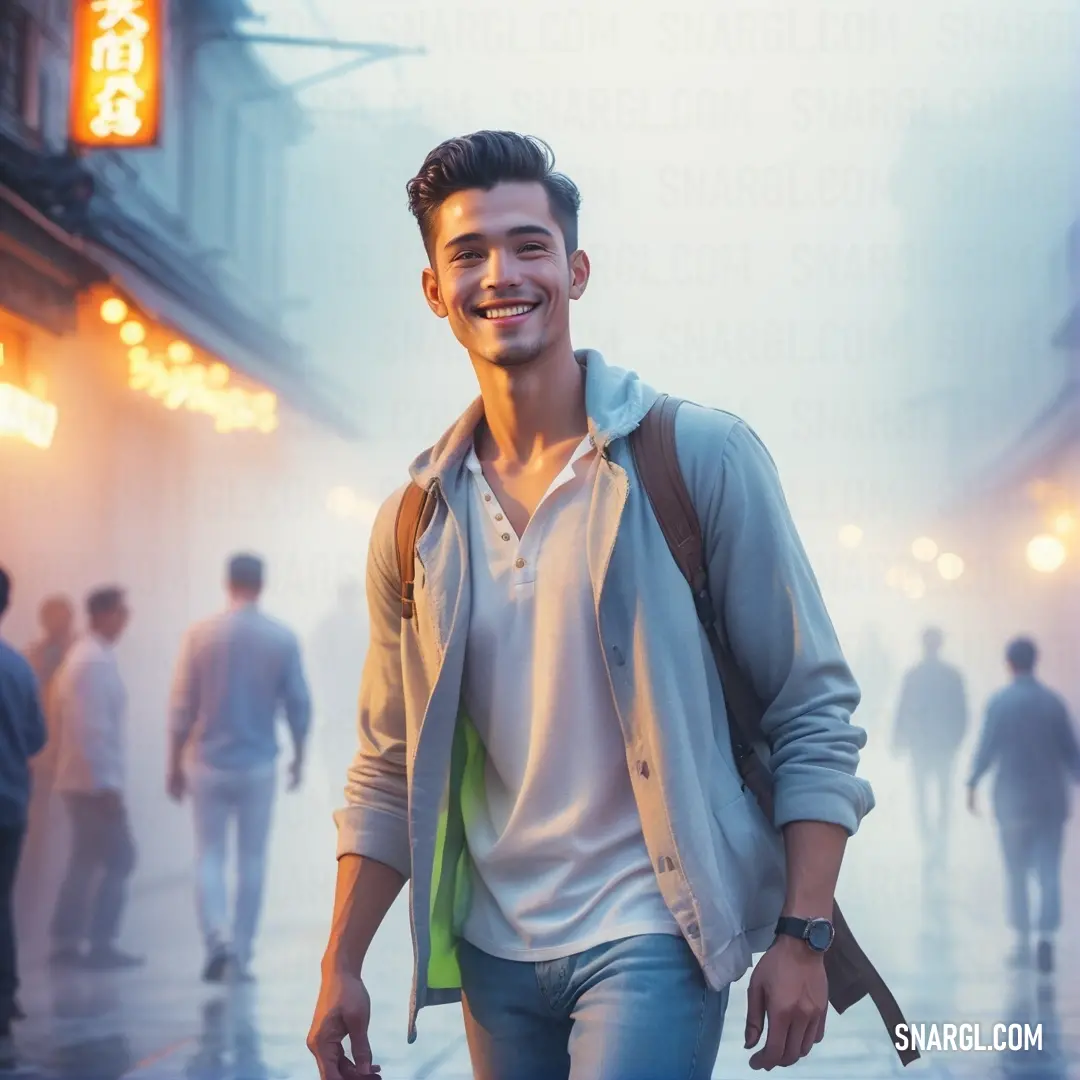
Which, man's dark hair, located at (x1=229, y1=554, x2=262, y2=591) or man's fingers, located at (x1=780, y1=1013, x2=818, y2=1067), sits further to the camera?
man's dark hair, located at (x1=229, y1=554, x2=262, y2=591)

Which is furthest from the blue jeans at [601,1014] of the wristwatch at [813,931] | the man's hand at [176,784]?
the man's hand at [176,784]

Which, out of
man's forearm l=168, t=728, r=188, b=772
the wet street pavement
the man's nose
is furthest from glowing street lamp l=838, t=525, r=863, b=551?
the man's nose

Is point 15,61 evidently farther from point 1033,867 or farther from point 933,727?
point 1033,867

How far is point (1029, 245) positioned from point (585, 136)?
4.37 ft

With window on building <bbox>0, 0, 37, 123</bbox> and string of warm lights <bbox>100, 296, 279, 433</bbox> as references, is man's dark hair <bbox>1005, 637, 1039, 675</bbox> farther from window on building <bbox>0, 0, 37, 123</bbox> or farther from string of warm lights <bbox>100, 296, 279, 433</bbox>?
window on building <bbox>0, 0, 37, 123</bbox>

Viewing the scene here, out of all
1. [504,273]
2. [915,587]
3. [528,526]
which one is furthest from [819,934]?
[915,587]

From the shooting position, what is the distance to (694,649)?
4.80 feet

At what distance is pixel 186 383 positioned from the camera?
14.1 ft

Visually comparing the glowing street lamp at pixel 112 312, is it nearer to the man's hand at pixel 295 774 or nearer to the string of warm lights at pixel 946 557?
the man's hand at pixel 295 774

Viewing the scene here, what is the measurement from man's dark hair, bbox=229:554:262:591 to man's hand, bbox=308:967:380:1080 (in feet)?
8.60

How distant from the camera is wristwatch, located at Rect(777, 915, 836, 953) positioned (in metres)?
1.36

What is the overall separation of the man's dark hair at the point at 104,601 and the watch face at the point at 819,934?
3185mm

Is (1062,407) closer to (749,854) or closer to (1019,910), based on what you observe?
(1019,910)

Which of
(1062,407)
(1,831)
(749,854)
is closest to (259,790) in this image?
(1,831)
